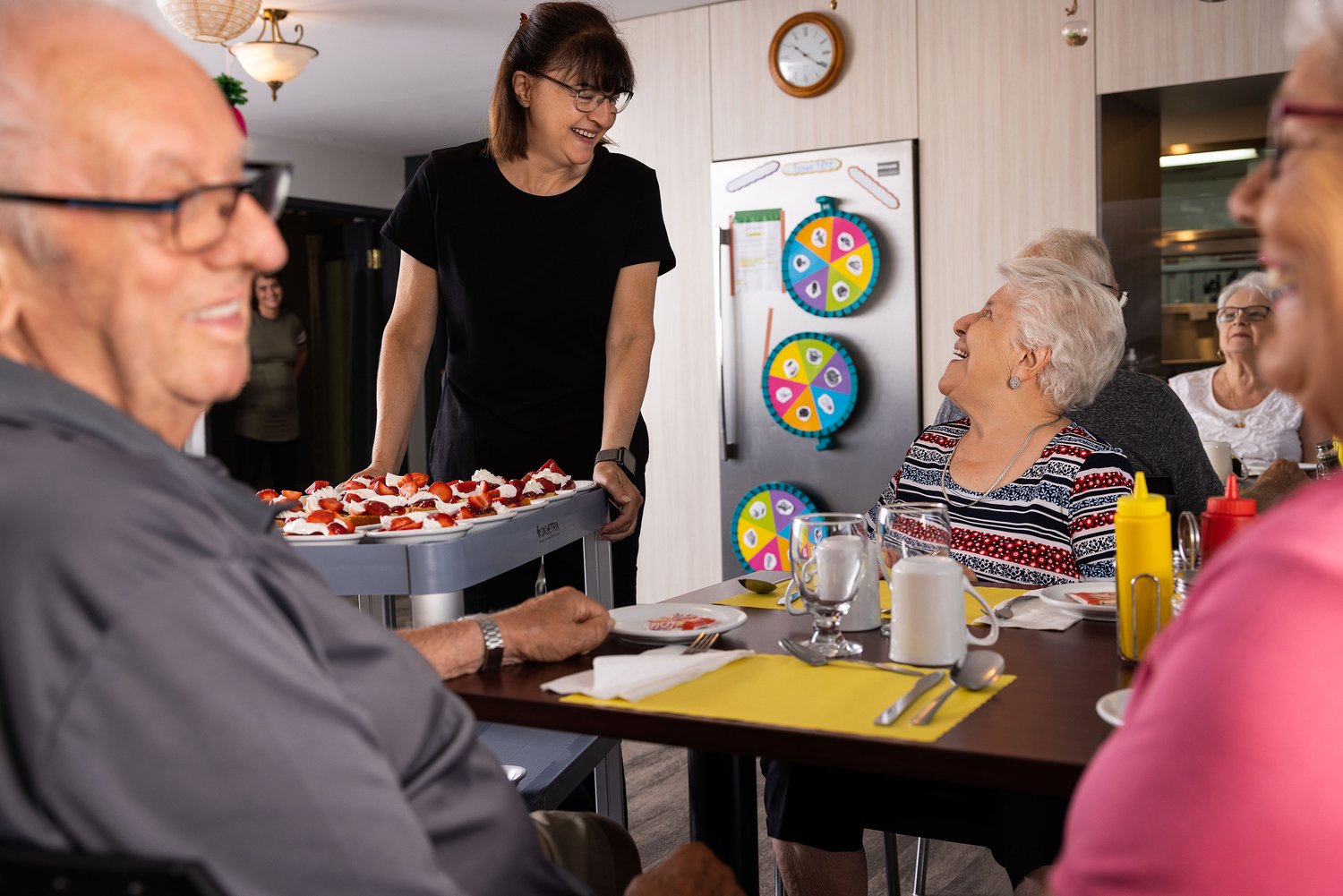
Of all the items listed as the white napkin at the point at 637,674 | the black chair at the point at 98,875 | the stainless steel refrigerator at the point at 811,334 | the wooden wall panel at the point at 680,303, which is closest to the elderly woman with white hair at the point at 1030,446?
the white napkin at the point at 637,674

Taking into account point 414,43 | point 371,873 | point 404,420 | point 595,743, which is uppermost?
point 414,43

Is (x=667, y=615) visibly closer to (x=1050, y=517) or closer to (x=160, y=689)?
(x=1050, y=517)

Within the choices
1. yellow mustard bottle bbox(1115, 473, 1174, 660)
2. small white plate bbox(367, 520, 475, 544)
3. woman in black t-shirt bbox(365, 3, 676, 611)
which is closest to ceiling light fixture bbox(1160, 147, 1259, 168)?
woman in black t-shirt bbox(365, 3, 676, 611)

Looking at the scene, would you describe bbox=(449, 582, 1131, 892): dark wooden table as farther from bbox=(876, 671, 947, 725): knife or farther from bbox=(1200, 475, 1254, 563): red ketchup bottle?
bbox=(1200, 475, 1254, 563): red ketchup bottle

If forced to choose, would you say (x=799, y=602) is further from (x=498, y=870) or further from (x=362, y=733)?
(x=362, y=733)

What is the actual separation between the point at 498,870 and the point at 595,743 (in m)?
1.15

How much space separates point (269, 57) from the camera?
498 cm

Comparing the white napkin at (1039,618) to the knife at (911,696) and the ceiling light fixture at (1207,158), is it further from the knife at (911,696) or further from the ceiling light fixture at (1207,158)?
the ceiling light fixture at (1207,158)

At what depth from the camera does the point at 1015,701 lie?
1179 millimetres

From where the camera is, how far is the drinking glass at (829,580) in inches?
54.6

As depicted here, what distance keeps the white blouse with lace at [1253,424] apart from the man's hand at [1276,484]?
956 millimetres

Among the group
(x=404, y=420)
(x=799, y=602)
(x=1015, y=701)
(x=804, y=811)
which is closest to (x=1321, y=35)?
(x=1015, y=701)

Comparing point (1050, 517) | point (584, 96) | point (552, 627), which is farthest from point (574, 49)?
point (552, 627)

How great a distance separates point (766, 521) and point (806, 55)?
5.80 feet
